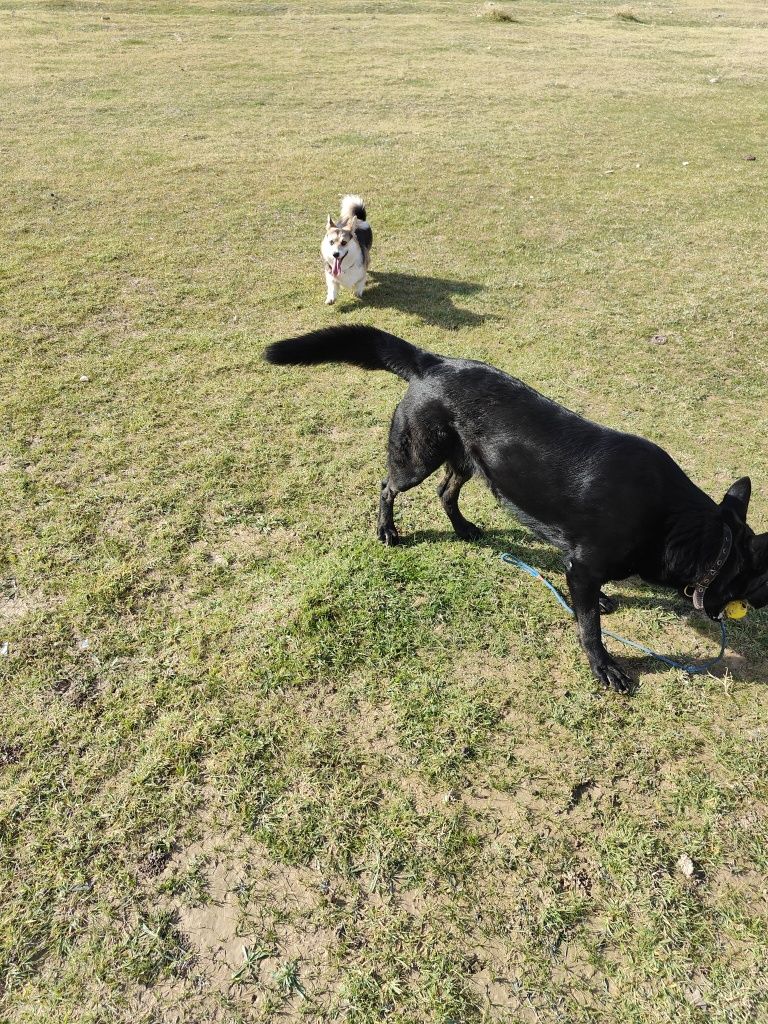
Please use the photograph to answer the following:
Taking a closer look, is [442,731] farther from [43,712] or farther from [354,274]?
[354,274]

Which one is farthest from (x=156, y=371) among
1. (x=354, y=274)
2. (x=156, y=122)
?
(x=156, y=122)

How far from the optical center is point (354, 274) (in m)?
6.70

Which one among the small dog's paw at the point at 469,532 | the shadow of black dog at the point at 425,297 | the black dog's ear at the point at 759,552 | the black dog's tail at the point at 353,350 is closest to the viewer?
the black dog's ear at the point at 759,552

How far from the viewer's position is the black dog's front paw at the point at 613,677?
3.25m

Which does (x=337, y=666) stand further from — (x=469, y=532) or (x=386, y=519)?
(x=469, y=532)

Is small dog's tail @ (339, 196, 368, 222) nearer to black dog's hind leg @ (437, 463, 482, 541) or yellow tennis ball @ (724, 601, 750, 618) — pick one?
black dog's hind leg @ (437, 463, 482, 541)

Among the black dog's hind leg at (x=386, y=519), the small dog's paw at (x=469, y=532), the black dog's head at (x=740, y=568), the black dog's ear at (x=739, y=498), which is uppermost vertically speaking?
the black dog's ear at (x=739, y=498)

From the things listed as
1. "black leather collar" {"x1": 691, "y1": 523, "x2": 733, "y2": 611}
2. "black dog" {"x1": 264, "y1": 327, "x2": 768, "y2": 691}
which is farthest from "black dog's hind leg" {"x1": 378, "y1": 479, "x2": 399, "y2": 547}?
"black leather collar" {"x1": 691, "y1": 523, "x2": 733, "y2": 611}

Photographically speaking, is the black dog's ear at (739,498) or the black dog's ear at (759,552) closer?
the black dog's ear at (759,552)

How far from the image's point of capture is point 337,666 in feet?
10.8

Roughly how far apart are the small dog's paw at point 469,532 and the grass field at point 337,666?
0.24 feet

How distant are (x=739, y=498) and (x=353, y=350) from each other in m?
2.20

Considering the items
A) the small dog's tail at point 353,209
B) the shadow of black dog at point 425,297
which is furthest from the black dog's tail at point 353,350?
the small dog's tail at point 353,209

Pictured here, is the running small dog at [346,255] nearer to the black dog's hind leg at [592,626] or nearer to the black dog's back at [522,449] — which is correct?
the black dog's back at [522,449]
